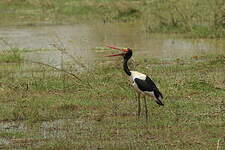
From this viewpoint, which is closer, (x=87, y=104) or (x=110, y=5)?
(x=87, y=104)

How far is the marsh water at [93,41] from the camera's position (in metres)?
13.5

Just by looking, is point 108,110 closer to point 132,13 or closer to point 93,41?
point 93,41

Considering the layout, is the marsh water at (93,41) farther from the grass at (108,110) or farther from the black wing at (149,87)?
the black wing at (149,87)

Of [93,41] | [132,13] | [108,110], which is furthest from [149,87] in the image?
[132,13]

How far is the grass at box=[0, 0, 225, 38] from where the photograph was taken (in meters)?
16.0

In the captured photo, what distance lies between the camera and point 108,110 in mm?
7945

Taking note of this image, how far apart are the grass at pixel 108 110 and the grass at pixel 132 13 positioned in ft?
16.4

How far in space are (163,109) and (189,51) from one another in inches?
232

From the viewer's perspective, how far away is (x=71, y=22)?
794 inches

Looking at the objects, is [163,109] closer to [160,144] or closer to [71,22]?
[160,144]

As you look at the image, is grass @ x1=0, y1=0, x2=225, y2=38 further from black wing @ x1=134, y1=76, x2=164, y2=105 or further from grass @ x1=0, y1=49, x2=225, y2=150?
black wing @ x1=134, y1=76, x2=164, y2=105

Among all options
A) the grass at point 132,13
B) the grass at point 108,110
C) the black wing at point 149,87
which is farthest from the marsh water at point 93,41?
the black wing at point 149,87

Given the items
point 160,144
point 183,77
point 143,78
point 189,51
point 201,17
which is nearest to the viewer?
point 160,144

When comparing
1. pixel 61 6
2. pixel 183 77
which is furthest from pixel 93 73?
pixel 61 6
